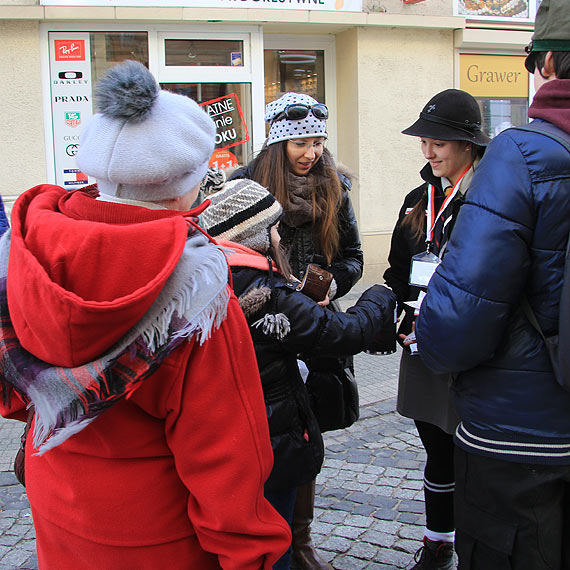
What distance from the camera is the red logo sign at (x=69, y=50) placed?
755 cm

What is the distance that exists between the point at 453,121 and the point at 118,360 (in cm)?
197

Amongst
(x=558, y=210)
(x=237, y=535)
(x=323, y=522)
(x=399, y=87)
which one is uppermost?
(x=399, y=87)

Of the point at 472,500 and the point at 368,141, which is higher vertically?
the point at 368,141

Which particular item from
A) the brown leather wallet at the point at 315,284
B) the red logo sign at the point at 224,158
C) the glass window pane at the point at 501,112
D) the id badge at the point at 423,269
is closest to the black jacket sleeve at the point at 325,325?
the brown leather wallet at the point at 315,284

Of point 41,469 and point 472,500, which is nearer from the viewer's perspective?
point 41,469

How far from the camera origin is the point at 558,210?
1.79 meters

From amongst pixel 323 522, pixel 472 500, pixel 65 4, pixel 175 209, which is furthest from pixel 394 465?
pixel 65 4

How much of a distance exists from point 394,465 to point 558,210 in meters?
2.58

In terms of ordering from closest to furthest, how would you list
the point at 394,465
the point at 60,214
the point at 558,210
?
1. the point at 60,214
2. the point at 558,210
3. the point at 394,465

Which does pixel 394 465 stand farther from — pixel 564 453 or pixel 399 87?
pixel 399 87

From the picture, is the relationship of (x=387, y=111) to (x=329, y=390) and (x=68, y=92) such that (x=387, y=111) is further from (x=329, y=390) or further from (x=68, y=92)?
(x=329, y=390)

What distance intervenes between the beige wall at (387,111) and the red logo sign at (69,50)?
132 inches

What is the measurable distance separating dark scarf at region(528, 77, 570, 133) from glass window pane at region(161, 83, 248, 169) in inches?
256

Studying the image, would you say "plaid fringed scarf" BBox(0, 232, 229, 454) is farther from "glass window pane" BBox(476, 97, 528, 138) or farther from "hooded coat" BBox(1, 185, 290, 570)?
"glass window pane" BBox(476, 97, 528, 138)
